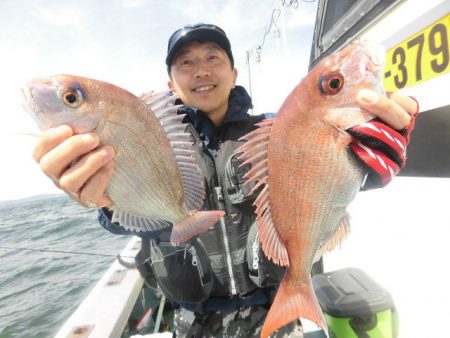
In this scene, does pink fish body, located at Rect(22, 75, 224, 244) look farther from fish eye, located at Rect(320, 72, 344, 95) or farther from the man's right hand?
fish eye, located at Rect(320, 72, 344, 95)

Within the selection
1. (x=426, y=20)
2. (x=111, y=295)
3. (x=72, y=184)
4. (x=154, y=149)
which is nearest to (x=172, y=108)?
(x=154, y=149)

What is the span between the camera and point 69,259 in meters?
11.0

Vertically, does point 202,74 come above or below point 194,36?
below

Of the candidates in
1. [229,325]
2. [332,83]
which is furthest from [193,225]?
[229,325]

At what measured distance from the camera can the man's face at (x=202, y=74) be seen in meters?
2.40

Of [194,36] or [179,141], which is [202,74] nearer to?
[194,36]

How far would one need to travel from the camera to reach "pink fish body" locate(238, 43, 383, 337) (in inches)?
51.6

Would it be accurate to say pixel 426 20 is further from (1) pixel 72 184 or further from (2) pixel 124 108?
(1) pixel 72 184

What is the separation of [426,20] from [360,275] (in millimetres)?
1924

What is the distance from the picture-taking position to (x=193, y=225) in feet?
5.10

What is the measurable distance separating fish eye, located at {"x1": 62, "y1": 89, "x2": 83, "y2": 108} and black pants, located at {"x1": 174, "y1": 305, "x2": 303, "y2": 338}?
1789 mm

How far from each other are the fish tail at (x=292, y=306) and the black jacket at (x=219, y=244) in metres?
0.52

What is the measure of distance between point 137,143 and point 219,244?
1153 mm

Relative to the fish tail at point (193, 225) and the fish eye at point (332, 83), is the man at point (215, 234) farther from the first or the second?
the fish eye at point (332, 83)
